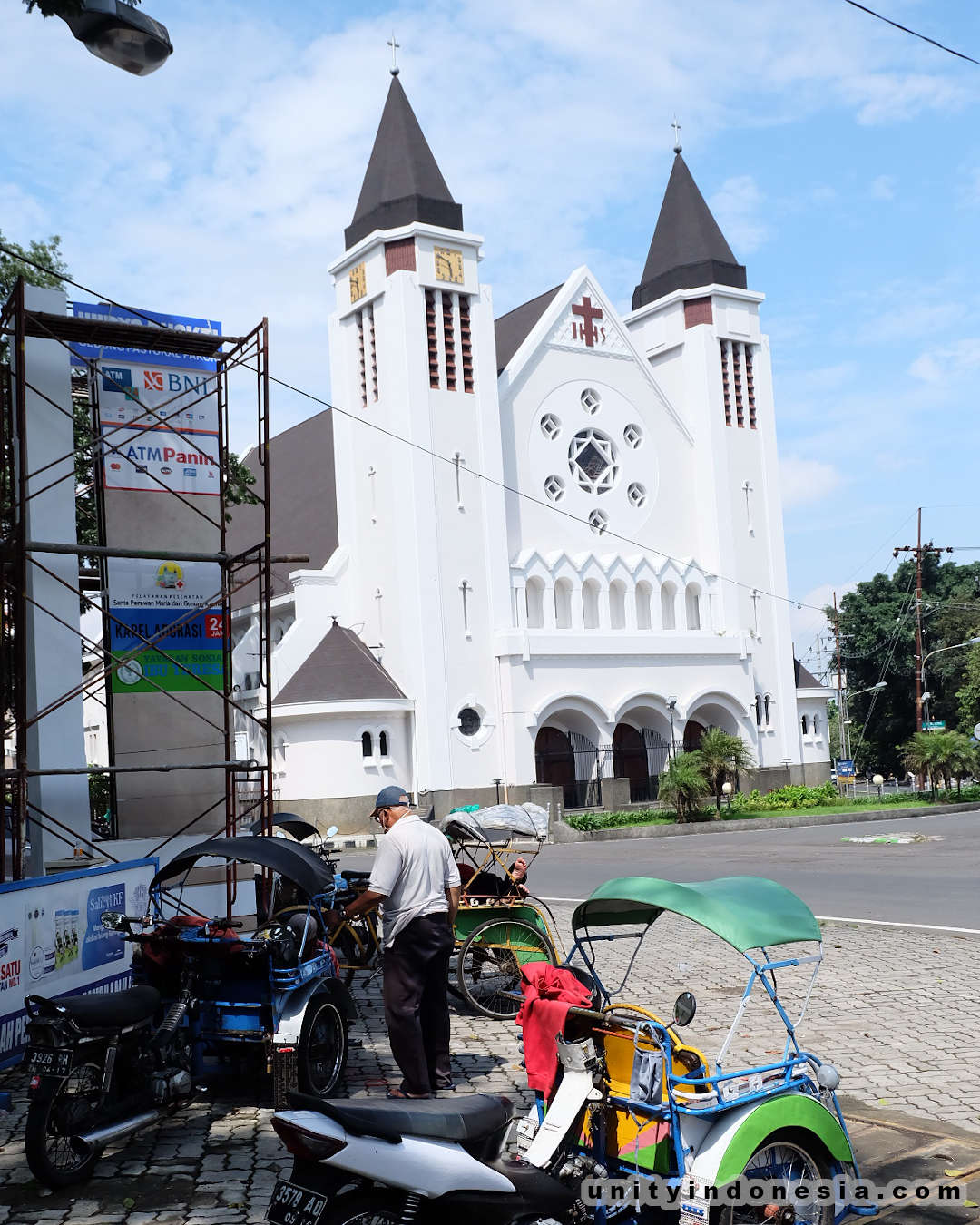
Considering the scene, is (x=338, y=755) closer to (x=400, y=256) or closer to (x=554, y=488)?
(x=554, y=488)

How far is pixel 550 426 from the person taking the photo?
45312 mm

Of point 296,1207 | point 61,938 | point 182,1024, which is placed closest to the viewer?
point 296,1207

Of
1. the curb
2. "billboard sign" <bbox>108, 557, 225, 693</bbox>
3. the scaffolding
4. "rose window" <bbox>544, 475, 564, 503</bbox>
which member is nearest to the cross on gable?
"rose window" <bbox>544, 475, 564, 503</bbox>

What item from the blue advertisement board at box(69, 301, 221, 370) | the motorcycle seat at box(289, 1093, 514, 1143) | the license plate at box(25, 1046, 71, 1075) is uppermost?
the blue advertisement board at box(69, 301, 221, 370)

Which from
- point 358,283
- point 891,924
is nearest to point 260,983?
point 891,924

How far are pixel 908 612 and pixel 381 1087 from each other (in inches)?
2527

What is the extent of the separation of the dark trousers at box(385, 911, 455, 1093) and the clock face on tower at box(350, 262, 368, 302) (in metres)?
37.5

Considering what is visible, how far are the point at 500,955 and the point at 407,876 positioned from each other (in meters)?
2.95

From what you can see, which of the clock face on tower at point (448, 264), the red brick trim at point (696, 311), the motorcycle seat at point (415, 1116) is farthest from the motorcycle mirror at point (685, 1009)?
the red brick trim at point (696, 311)

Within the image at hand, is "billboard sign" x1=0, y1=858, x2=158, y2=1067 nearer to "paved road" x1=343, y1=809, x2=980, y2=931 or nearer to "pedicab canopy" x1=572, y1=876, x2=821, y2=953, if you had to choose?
"pedicab canopy" x1=572, y1=876, x2=821, y2=953

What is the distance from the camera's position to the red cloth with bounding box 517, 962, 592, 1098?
4977 mm

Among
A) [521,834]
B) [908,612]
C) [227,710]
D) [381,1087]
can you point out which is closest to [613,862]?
[227,710]

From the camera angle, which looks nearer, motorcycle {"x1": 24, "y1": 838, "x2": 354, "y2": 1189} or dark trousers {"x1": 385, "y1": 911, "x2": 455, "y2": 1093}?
motorcycle {"x1": 24, "y1": 838, "x2": 354, "y2": 1189}

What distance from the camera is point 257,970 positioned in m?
7.11
